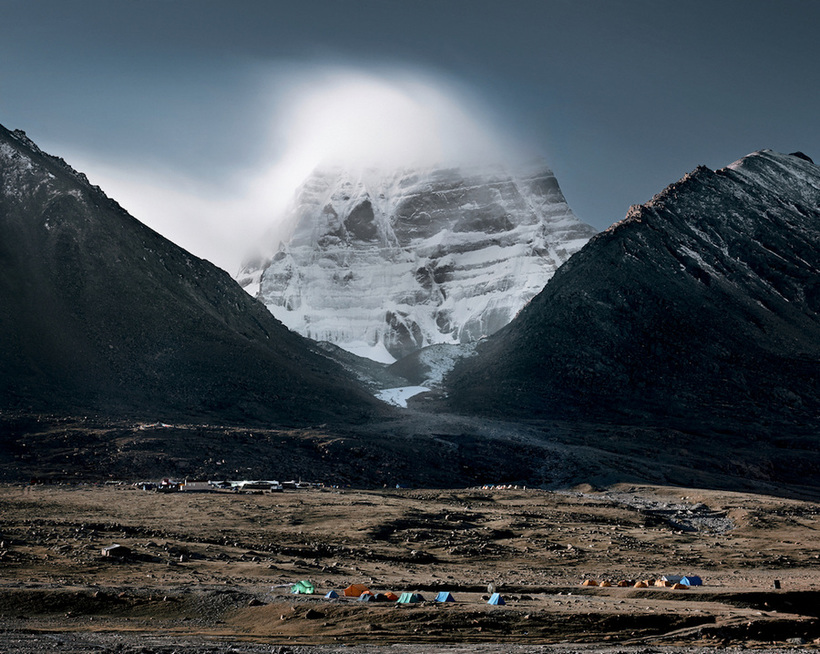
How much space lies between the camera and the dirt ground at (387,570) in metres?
38.8

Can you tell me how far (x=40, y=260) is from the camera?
168 m

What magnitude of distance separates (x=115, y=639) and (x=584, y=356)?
6708 inches

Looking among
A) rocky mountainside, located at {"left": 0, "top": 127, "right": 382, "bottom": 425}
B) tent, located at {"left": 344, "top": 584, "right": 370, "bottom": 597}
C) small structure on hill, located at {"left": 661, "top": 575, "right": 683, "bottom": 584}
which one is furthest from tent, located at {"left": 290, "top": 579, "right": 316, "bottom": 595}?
rocky mountainside, located at {"left": 0, "top": 127, "right": 382, "bottom": 425}

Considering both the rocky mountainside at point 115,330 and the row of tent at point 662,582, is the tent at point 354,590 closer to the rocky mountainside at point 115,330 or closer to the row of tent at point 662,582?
the row of tent at point 662,582

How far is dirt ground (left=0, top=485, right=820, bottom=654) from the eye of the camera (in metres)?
38.8

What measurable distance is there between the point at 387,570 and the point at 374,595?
14.2 metres

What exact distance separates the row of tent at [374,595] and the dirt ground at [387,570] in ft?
2.16

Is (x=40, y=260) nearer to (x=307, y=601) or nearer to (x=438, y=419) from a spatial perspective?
(x=438, y=419)

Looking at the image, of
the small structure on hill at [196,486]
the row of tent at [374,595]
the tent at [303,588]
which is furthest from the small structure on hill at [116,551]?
the small structure on hill at [196,486]

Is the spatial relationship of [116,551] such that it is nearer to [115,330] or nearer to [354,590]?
[354,590]

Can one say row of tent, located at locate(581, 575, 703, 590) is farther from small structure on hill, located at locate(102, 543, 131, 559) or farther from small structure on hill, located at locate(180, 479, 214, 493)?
small structure on hill, located at locate(180, 479, 214, 493)

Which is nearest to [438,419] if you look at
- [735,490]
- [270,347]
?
[270,347]

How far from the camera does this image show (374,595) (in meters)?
43.6

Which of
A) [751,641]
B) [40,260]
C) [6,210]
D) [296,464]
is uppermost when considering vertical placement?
[6,210]
